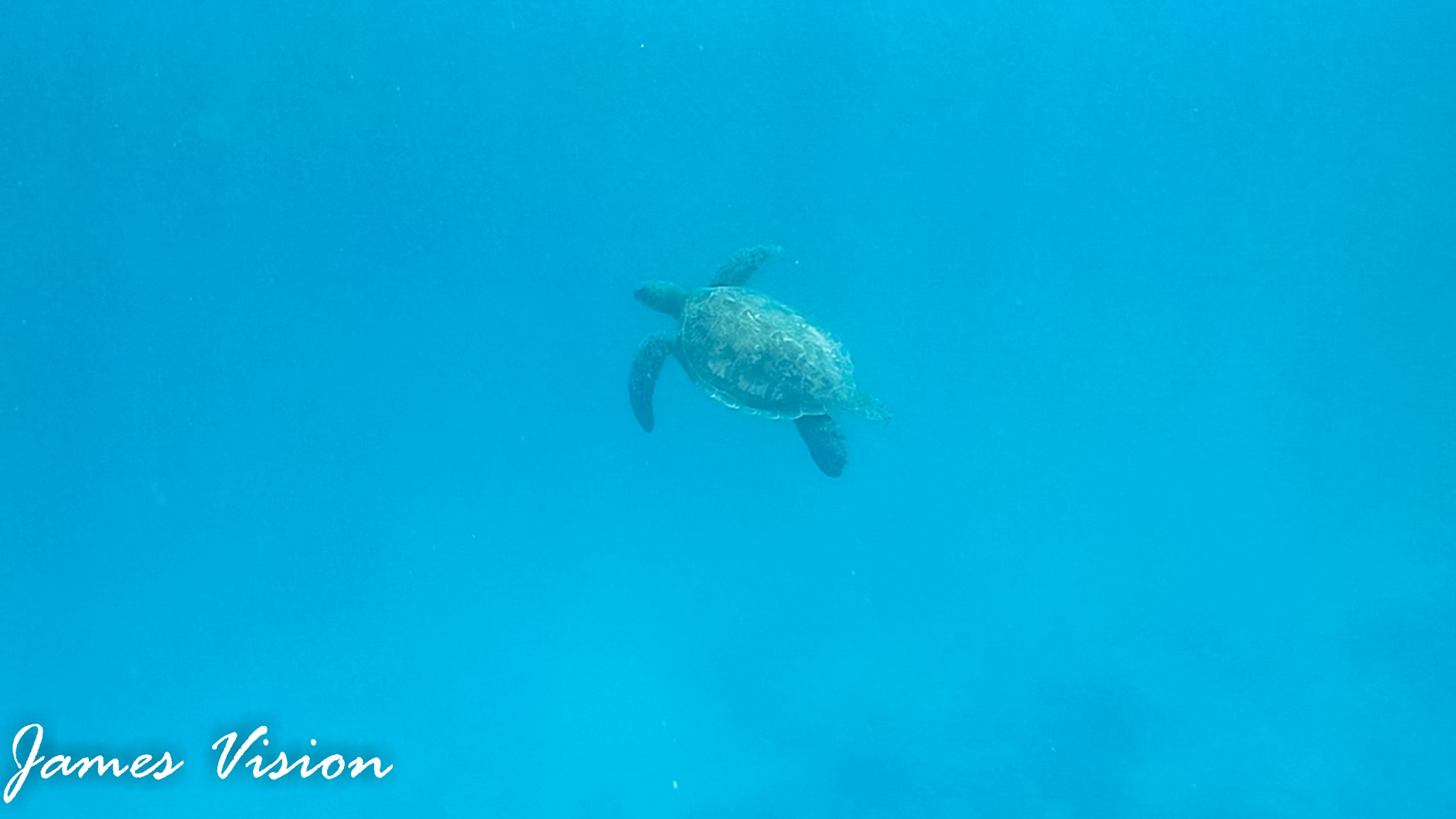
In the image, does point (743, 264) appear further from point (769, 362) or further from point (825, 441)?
point (825, 441)

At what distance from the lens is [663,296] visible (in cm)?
815

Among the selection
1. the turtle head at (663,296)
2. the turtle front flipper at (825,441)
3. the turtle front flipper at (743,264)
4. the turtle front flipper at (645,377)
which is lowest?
the turtle front flipper at (825,441)

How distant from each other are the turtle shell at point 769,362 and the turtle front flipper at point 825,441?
209mm

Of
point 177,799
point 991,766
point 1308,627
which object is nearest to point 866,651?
point 991,766

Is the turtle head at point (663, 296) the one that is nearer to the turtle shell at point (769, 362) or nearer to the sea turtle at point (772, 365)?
the sea turtle at point (772, 365)

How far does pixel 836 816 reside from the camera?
8.62 meters

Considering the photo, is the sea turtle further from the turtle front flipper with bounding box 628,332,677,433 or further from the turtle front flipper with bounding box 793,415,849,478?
the turtle front flipper with bounding box 628,332,677,433

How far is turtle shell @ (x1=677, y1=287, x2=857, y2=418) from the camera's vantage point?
6410 millimetres

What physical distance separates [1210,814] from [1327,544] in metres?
3.86

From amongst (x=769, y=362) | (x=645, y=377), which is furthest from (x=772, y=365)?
(x=645, y=377)

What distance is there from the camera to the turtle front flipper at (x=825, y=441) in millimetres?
6805

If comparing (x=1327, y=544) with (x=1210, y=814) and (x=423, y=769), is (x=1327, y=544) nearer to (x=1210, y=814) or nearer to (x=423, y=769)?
(x=1210, y=814)

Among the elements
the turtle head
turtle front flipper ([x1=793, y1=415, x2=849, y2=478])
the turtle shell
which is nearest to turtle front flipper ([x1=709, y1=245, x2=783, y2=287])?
the turtle head

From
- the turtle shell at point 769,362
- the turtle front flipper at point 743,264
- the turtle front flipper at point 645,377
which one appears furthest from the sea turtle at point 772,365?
the turtle front flipper at point 743,264
